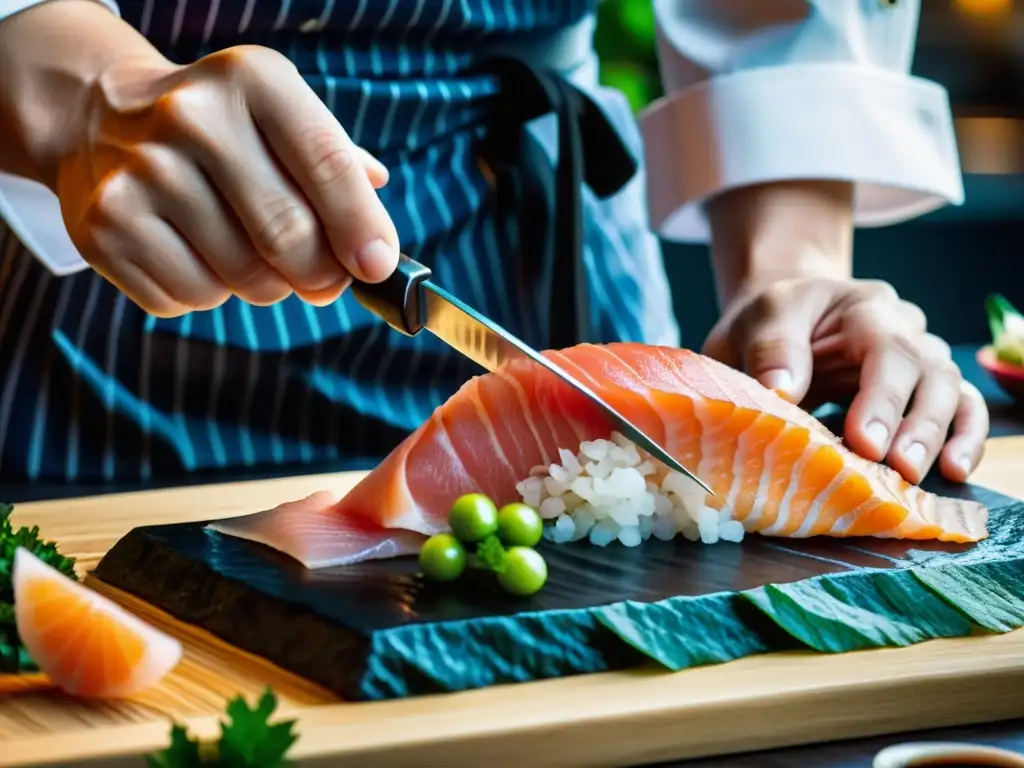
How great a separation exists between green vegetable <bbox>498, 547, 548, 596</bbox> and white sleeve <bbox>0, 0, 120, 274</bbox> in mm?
935

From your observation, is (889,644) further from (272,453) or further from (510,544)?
(272,453)

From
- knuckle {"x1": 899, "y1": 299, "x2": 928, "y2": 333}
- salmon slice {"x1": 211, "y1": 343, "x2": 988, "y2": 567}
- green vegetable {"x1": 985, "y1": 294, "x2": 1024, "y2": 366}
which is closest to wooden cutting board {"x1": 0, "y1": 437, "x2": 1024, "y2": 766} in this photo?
salmon slice {"x1": 211, "y1": 343, "x2": 988, "y2": 567}

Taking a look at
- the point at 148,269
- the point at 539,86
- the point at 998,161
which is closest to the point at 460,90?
the point at 539,86

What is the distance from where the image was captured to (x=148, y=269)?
1.52 meters

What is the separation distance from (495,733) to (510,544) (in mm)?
337

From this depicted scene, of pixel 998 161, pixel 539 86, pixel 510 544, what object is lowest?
pixel 998 161

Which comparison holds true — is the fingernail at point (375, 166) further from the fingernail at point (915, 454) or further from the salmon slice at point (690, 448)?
the fingernail at point (915, 454)

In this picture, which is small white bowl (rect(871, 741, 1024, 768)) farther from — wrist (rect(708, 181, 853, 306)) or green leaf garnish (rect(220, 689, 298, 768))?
wrist (rect(708, 181, 853, 306))

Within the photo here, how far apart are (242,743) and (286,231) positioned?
2.05ft

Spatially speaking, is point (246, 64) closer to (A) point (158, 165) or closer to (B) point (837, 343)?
(A) point (158, 165)

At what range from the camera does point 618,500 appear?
160cm

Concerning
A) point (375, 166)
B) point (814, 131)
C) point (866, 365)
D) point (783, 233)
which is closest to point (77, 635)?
point (375, 166)

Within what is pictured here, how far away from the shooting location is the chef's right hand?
1.42 meters

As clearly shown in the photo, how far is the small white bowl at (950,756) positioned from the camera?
1104mm
